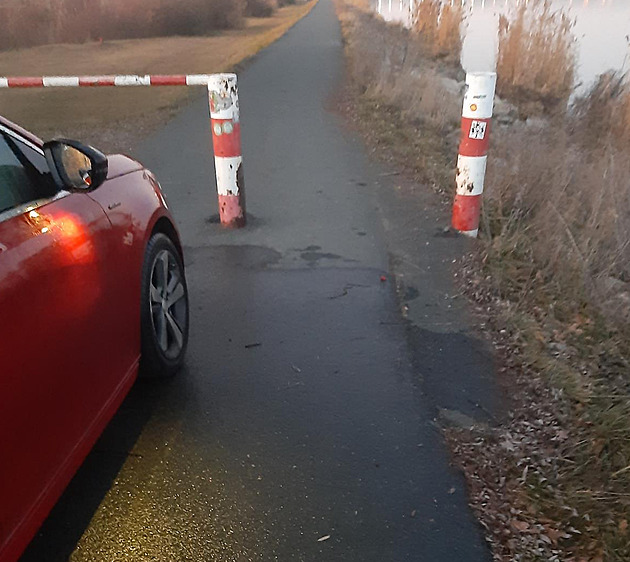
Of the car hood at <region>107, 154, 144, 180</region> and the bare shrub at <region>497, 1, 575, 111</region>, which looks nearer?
the car hood at <region>107, 154, 144, 180</region>

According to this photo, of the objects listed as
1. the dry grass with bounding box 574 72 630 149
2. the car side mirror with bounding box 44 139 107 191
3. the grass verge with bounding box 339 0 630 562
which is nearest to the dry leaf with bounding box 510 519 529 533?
the grass verge with bounding box 339 0 630 562

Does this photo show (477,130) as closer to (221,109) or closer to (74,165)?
(221,109)

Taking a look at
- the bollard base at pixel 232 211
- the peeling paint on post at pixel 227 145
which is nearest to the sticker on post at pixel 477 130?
the peeling paint on post at pixel 227 145

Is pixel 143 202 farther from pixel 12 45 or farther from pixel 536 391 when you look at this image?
pixel 12 45

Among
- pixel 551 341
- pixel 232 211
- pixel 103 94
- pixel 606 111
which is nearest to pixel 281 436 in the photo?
pixel 551 341

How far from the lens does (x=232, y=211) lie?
587cm

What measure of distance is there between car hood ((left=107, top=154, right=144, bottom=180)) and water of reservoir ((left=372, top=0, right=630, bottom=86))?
10.1 metres

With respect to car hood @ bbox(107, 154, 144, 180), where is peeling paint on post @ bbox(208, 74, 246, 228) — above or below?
below

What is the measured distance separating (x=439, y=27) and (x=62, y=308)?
16504 millimetres

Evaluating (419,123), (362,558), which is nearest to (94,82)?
(362,558)

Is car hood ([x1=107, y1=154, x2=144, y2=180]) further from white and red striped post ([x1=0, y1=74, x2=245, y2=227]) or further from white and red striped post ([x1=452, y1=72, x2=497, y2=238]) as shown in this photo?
white and red striped post ([x1=452, y1=72, x2=497, y2=238])

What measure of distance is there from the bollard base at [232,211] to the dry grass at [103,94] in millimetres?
4263

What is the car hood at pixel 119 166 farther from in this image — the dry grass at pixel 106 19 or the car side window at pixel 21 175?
the dry grass at pixel 106 19

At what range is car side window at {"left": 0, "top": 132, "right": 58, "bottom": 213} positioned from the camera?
2275 millimetres
